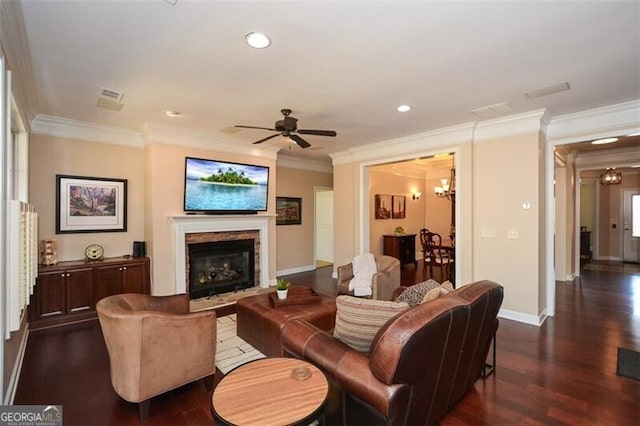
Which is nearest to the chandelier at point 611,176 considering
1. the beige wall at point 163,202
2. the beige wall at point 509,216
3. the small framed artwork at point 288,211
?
the beige wall at point 509,216

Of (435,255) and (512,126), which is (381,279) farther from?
(435,255)

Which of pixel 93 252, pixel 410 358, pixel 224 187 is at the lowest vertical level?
pixel 410 358

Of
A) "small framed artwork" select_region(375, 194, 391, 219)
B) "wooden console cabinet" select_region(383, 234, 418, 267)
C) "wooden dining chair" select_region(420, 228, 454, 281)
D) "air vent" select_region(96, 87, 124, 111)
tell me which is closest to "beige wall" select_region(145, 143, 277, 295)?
"air vent" select_region(96, 87, 124, 111)

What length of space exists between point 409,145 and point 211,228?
12.4 feet

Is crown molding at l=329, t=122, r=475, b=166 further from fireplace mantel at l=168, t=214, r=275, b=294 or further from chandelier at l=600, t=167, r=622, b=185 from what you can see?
chandelier at l=600, t=167, r=622, b=185

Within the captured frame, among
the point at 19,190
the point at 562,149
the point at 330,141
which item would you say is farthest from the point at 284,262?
the point at 562,149

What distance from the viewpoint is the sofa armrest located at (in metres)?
1.58

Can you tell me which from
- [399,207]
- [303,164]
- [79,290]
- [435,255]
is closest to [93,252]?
[79,290]

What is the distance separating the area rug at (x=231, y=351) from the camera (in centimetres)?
299

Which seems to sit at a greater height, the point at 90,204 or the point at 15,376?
the point at 90,204

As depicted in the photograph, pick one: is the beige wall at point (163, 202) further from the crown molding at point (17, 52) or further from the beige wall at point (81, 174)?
the crown molding at point (17, 52)

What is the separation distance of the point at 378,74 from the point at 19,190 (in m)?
4.07

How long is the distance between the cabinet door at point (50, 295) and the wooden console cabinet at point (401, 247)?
6618 millimetres

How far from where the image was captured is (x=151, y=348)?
220cm
